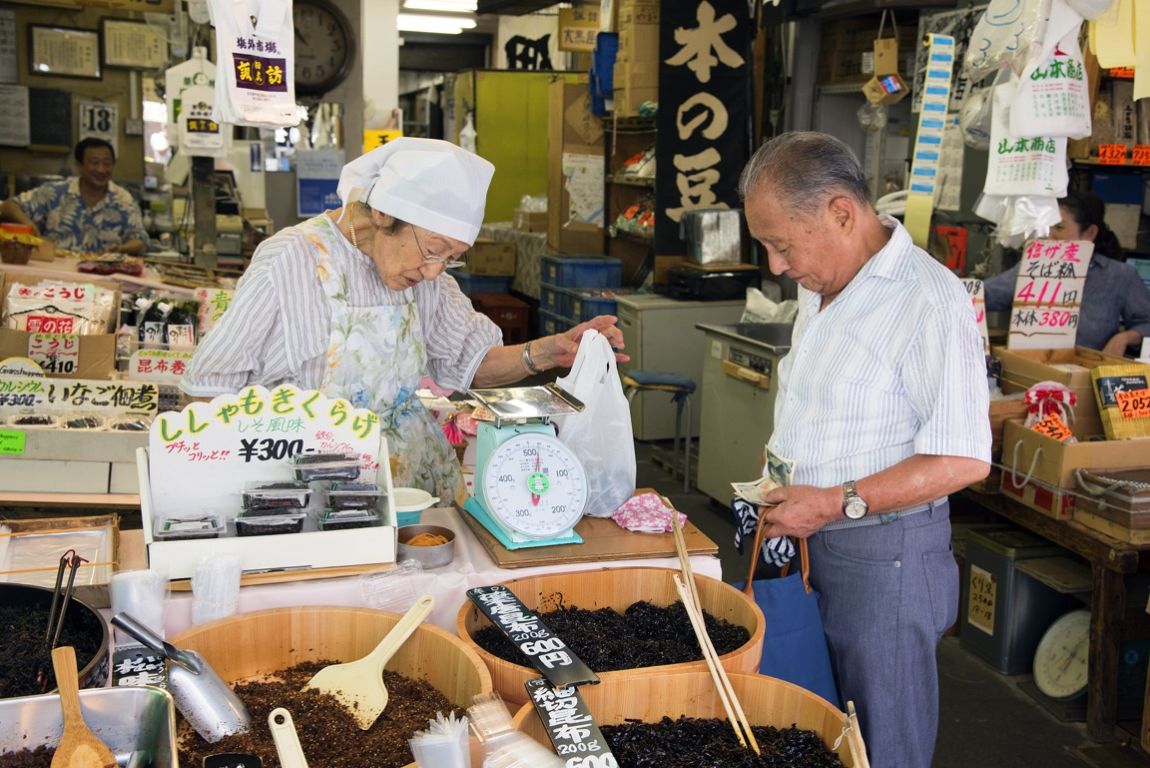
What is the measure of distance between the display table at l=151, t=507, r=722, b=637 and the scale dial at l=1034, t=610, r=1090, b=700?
92.5 inches

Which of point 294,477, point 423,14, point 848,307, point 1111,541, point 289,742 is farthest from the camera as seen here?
point 423,14

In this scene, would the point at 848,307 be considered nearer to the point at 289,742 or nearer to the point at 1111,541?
the point at 289,742

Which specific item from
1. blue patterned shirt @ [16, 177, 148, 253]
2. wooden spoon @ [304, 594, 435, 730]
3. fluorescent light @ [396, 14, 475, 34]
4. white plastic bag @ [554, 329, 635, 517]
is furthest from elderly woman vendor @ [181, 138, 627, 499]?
fluorescent light @ [396, 14, 475, 34]

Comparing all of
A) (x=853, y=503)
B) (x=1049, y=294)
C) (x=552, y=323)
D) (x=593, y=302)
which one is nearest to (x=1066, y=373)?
(x=1049, y=294)

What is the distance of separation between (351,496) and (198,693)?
0.60 metres

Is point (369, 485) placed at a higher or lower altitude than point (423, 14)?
lower

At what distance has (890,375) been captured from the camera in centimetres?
221

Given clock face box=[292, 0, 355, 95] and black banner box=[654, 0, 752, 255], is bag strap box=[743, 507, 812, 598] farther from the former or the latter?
clock face box=[292, 0, 355, 95]

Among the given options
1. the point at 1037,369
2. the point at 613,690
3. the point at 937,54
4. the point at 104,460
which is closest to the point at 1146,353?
the point at 1037,369

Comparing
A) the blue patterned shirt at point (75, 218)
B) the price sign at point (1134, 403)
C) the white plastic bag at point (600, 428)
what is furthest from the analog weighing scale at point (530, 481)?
the blue patterned shirt at point (75, 218)

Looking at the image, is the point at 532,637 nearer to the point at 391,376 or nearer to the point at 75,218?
the point at 391,376

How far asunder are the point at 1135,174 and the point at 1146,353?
67.2 inches

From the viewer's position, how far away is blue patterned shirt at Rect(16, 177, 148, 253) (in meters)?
7.11

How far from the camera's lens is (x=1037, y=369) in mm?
4043
